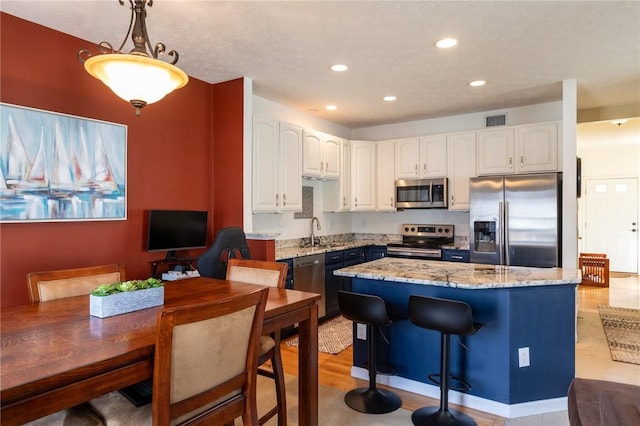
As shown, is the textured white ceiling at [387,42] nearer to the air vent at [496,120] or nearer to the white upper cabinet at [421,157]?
the air vent at [496,120]

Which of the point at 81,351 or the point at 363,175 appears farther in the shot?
the point at 363,175

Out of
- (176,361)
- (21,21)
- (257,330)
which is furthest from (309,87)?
(176,361)

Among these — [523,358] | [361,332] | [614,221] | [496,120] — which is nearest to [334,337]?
[361,332]

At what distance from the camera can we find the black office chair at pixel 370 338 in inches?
100.0

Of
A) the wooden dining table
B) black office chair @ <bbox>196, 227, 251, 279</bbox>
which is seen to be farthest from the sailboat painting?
the wooden dining table

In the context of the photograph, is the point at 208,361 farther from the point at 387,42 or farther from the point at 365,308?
the point at 387,42

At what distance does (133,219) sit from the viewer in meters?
3.32

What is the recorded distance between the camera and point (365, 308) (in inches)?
102

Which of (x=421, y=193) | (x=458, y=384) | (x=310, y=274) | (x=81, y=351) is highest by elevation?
(x=421, y=193)

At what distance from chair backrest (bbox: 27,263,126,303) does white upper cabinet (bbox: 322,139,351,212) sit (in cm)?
351

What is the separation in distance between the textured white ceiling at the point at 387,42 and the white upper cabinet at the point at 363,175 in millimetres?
1282

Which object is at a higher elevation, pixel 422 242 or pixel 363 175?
pixel 363 175

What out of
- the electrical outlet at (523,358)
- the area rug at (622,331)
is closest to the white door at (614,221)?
the area rug at (622,331)

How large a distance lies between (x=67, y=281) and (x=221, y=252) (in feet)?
3.62
